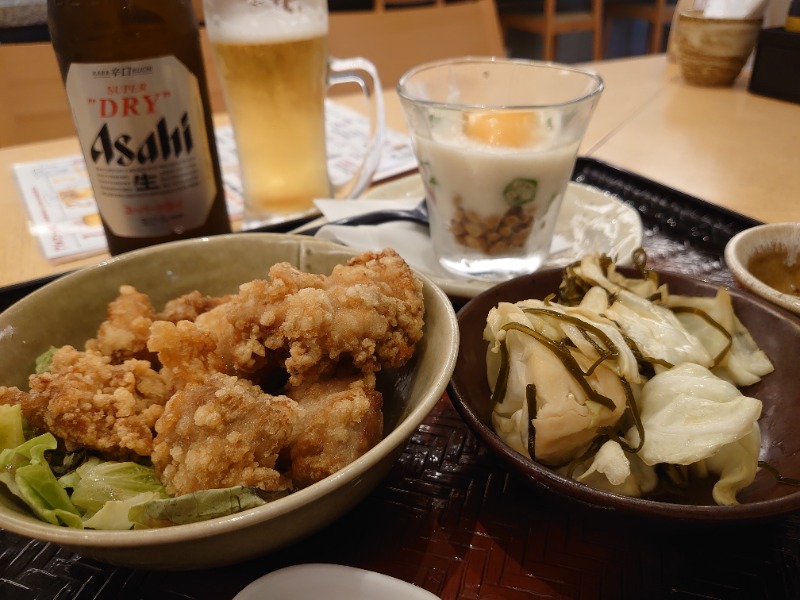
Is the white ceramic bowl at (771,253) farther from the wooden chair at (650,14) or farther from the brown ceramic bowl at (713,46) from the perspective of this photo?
the wooden chair at (650,14)

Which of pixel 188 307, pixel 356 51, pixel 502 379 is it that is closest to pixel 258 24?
pixel 188 307

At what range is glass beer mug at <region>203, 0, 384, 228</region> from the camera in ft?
4.22

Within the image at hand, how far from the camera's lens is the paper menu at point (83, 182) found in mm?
1452

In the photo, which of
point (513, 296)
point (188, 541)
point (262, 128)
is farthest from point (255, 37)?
point (188, 541)

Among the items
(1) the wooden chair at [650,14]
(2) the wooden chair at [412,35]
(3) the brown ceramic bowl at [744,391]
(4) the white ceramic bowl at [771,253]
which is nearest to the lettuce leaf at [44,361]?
(3) the brown ceramic bowl at [744,391]

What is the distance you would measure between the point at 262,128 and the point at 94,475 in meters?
0.95

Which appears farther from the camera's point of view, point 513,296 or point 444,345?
point 513,296

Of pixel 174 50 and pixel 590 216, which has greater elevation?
pixel 174 50

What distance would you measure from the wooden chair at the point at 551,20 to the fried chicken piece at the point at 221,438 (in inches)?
233

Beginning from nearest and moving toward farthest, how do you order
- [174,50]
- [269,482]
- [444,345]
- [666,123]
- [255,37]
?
1. [269,482]
2. [444,345]
3. [174,50]
4. [255,37]
5. [666,123]

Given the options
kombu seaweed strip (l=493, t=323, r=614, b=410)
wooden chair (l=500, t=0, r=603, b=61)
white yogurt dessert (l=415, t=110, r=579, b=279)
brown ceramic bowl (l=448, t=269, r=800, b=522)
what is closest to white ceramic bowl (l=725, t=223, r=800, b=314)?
brown ceramic bowl (l=448, t=269, r=800, b=522)

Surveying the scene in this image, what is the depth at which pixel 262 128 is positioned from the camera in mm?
1402

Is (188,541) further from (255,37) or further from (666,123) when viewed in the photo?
(666,123)

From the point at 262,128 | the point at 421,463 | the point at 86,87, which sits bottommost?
the point at 421,463
